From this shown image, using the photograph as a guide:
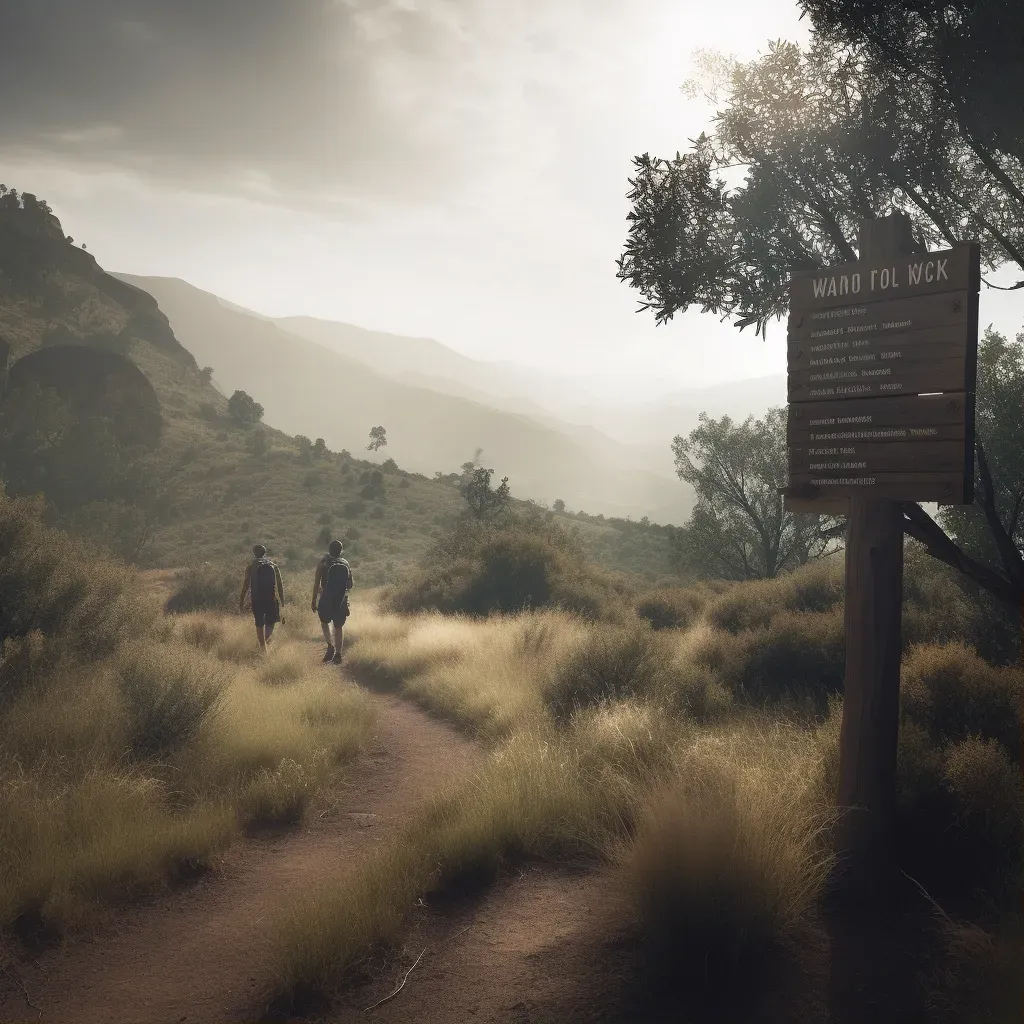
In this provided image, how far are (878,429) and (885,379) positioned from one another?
325 millimetres

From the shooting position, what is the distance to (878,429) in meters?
4.68

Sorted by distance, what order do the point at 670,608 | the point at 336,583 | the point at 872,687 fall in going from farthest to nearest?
1. the point at 670,608
2. the point at 336,583
3. the point at 872,687

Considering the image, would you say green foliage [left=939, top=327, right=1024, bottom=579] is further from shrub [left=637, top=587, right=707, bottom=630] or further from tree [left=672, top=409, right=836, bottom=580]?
tree [left=672, top=409, right=836, bottom=580]

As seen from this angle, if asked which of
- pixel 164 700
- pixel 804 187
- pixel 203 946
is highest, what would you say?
pixel 804 187

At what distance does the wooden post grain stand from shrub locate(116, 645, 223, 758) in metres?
5.85

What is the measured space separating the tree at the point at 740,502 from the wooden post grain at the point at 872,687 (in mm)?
23165

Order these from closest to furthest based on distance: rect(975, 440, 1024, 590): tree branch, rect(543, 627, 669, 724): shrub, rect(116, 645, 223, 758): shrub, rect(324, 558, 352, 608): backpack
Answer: rect(975, 440, 1024, 590): tree branch
rect(116, 645, 223, 758): shrub
rect(543, 627, 669, 724): shrub
rect(324, 558, 352, 608): backpack

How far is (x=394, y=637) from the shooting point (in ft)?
52.2

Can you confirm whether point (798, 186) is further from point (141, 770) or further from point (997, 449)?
point (141, 770)

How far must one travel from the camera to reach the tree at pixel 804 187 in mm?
6590

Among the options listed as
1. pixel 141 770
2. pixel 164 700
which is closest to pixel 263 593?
pixel 164 700

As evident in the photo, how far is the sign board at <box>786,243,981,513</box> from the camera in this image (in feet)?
14.3

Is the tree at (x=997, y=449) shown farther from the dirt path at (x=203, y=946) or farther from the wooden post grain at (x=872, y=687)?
the dirt path at (x=203, y=946)

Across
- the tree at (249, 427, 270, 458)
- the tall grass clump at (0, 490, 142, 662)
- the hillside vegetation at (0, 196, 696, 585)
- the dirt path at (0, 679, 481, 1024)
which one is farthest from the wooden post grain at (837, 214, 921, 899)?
the tree at (249, 427, 270, 458)
